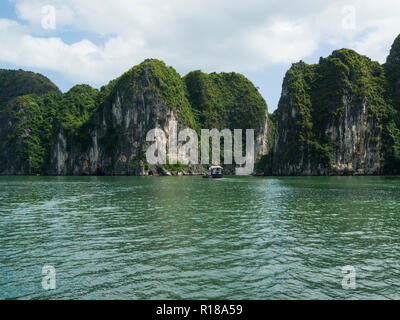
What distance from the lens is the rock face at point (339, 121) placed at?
392ft

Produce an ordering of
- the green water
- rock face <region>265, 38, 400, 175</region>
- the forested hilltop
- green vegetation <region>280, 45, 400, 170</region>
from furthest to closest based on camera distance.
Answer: green vegetation <region>280, 45, 400, 170</region>, the forested hilltop, rock face <region>265, 38, 400, 175</region>, the green water

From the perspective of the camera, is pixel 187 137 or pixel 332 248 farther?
pixel 187 137

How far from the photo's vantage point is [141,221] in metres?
22.4

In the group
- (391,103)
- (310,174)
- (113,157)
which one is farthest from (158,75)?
(391,103)

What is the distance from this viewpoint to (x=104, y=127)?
157 m

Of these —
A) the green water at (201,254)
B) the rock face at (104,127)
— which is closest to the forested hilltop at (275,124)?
the rock face at (104,127)

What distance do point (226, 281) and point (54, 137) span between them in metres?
168

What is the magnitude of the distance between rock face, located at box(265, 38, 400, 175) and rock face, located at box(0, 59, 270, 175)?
169 ft

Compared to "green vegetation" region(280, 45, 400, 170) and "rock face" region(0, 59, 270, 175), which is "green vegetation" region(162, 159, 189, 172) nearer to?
"rock face" region(0, 59, 270, 175)

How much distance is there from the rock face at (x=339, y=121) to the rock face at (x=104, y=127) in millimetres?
51489

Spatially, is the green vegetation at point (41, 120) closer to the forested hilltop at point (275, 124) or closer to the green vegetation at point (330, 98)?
the forested hilltop at point (275, 124)

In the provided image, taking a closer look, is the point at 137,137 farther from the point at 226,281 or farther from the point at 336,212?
the point at 226,281

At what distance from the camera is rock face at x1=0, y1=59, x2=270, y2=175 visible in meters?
146

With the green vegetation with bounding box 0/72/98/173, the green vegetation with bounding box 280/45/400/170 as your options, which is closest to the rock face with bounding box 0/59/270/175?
the green vegetation with bounding box 0/72/98/173
